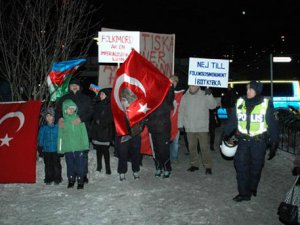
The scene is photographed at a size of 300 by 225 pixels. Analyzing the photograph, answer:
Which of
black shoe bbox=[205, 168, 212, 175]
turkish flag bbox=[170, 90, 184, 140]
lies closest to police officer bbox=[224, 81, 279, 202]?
black shoe bbox=[205, 168, 212, 175]

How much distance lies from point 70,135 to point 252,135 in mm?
3116

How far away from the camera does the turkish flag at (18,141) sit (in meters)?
7.63

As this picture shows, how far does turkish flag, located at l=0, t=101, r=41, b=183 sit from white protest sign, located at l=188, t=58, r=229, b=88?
3.46 metres

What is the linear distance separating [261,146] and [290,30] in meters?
33.9

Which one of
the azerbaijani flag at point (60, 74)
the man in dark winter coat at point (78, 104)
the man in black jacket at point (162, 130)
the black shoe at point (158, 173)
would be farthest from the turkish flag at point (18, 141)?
the black shoe at point (158, 173)

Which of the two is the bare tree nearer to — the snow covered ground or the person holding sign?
the snow covered ground

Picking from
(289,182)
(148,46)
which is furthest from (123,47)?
(289,182)

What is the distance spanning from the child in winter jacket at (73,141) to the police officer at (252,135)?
269cm

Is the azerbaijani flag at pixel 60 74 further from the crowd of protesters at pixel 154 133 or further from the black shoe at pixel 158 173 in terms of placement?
the black shoe at pixel 158 173

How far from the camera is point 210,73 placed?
9414 millimetres

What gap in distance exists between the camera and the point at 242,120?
6.86 meters

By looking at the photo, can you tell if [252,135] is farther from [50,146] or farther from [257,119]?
[50,146]

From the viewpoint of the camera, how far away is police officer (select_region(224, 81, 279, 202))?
672 centimetres

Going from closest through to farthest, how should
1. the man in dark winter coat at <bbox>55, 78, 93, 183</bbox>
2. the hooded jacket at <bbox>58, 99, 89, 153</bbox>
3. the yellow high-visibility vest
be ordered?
the yellow high-visibility vest < the hooded jacket at <bbox>58, 99, 89, 153</bbox> < the man in dark winter coat at <bbox>55, 78, 93, 183</bbox>
